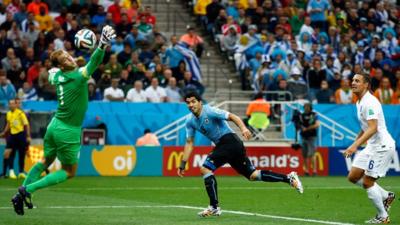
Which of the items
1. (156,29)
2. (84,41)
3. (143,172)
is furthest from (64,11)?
(84,41)

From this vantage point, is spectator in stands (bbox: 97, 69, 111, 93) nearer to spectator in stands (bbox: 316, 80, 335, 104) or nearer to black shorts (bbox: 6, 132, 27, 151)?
black shorts (bbox: 6, 132, 27, 151)

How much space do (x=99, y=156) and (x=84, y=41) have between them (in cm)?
1476

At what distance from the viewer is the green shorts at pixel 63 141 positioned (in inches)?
593

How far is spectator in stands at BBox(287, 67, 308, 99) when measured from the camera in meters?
32.9

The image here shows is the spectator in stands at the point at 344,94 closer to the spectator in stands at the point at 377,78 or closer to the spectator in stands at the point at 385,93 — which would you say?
the spectator in stands at the point at 385,93

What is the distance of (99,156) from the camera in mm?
29797

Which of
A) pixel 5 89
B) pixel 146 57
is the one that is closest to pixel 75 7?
pixel 146 57

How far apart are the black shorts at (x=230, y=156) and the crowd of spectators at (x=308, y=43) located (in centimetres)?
1588

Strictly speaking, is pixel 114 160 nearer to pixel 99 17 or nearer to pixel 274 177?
pixel 99 17

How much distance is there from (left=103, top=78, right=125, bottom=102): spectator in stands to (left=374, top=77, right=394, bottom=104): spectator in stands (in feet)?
27.8

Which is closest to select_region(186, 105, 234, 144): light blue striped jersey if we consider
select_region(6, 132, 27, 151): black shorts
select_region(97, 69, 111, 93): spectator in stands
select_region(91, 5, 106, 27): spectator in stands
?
select_region(6, 132, 27, 151): black shorts

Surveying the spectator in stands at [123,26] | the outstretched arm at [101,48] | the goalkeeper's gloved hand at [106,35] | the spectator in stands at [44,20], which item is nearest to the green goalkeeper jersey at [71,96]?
the outstretched arm at [101,48]

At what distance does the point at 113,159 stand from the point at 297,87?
678 centimetres

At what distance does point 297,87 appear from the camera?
3294 centimetres
